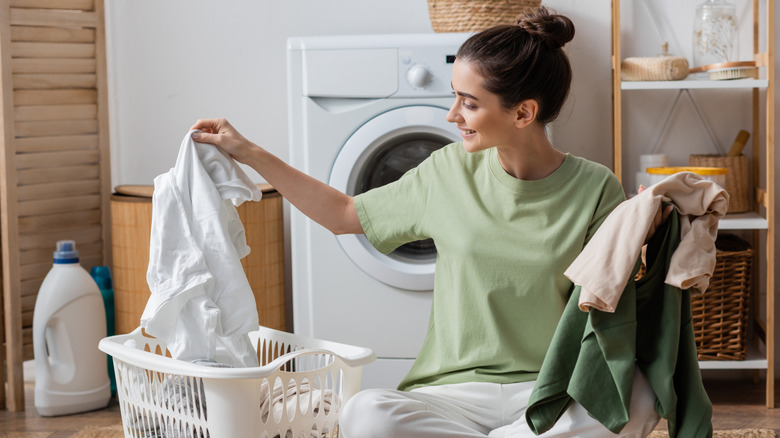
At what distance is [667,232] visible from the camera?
128 cm

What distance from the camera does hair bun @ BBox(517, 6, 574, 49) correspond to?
1.43 meters

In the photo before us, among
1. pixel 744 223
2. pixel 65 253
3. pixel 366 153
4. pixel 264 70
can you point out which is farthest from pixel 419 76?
pixel 65 253

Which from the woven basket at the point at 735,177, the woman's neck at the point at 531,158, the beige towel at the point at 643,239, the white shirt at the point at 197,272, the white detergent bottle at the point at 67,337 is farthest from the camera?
the woven basket at the point at 735,177

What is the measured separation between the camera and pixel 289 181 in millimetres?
1552

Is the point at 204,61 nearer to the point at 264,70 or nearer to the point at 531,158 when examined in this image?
the point at 264,70

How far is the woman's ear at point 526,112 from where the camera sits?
4.80 ft

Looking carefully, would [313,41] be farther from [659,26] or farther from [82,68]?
[659,26]

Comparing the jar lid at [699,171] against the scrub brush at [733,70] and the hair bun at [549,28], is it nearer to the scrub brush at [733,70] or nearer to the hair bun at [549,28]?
the scrub brush at [733,70]

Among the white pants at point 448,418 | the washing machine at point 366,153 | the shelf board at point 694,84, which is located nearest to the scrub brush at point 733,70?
the shelf board at point 694,84

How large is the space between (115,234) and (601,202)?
58.4 inches

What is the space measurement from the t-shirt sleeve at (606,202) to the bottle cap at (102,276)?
1576 millimetres

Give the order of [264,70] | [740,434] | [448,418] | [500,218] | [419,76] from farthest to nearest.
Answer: [264,70], [419,76], [740,434], [500,218], [448,418]

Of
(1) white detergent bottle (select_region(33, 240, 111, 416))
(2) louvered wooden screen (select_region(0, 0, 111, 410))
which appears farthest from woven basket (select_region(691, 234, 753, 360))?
(2) louvered wooden screen (select_region(0, 0, 111, 410))

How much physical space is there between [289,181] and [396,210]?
0.20 metres
